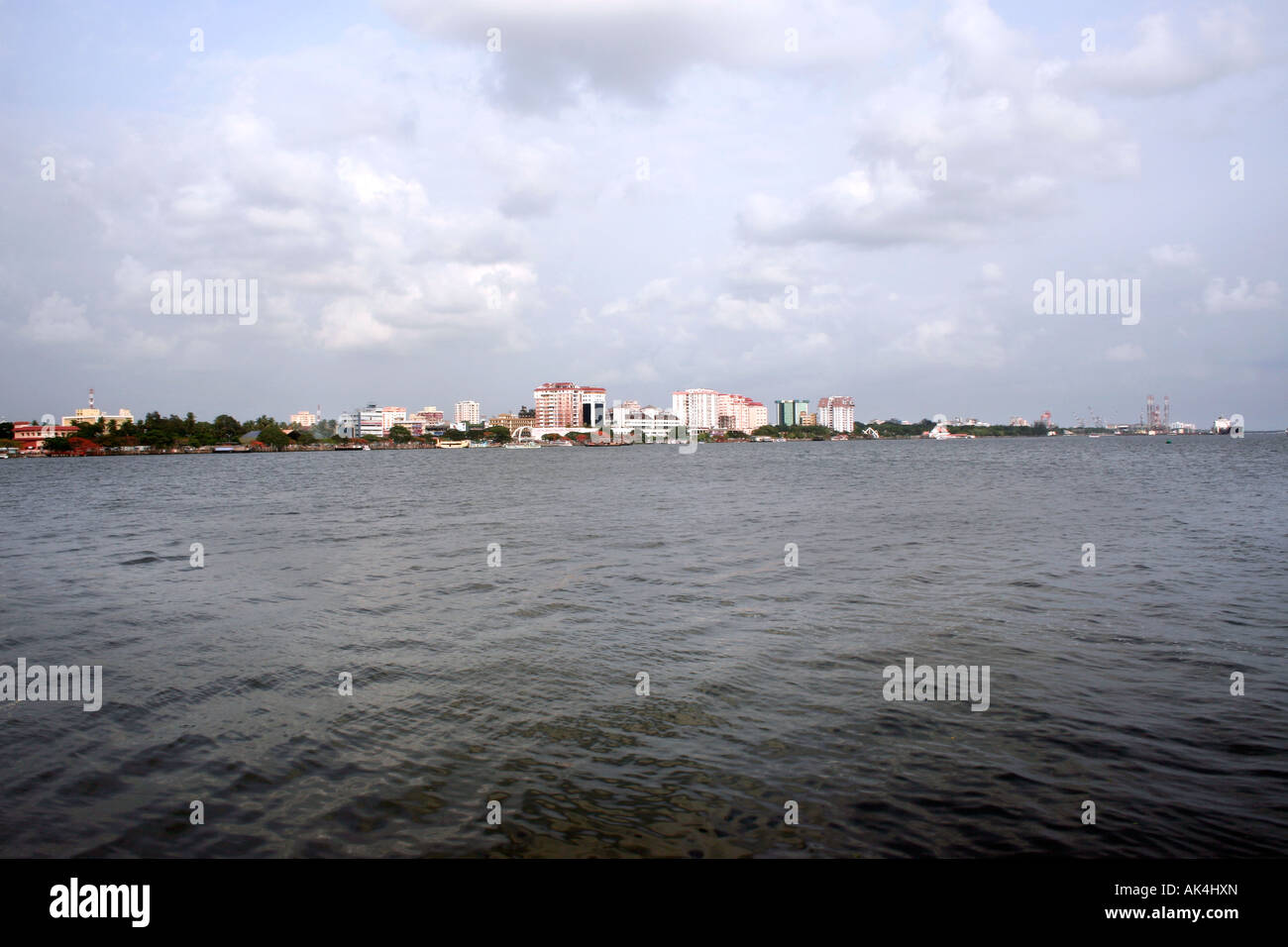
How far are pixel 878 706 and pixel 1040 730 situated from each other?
1.63 metres

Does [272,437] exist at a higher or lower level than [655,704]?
higher

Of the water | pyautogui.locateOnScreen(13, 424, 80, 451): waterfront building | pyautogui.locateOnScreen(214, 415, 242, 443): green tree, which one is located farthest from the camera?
pyautogui.locateOnScreen(214, 415, 242, 443): green tree

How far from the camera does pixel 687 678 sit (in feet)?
30.9

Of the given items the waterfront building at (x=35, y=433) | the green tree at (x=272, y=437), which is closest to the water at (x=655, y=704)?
the waterfront building at (x=35, y=433)

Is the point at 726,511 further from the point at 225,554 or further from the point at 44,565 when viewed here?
the point at 44,565

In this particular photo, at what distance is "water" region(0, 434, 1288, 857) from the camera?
5.85 metres

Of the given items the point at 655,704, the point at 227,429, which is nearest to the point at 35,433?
the point at 227,429

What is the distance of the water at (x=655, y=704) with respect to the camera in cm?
585

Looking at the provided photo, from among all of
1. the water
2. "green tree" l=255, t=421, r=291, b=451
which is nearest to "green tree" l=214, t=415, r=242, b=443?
"green tree" l=255, t=421, r=291, b=451

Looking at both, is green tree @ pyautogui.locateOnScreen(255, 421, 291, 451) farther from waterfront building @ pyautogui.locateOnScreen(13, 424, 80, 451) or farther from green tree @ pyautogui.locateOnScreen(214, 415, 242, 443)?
waterfront building @ pyautogui.locateOnScreen(13, 424, 80, 451)

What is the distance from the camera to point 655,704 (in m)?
8.53

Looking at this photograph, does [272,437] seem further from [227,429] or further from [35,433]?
[35,433]
